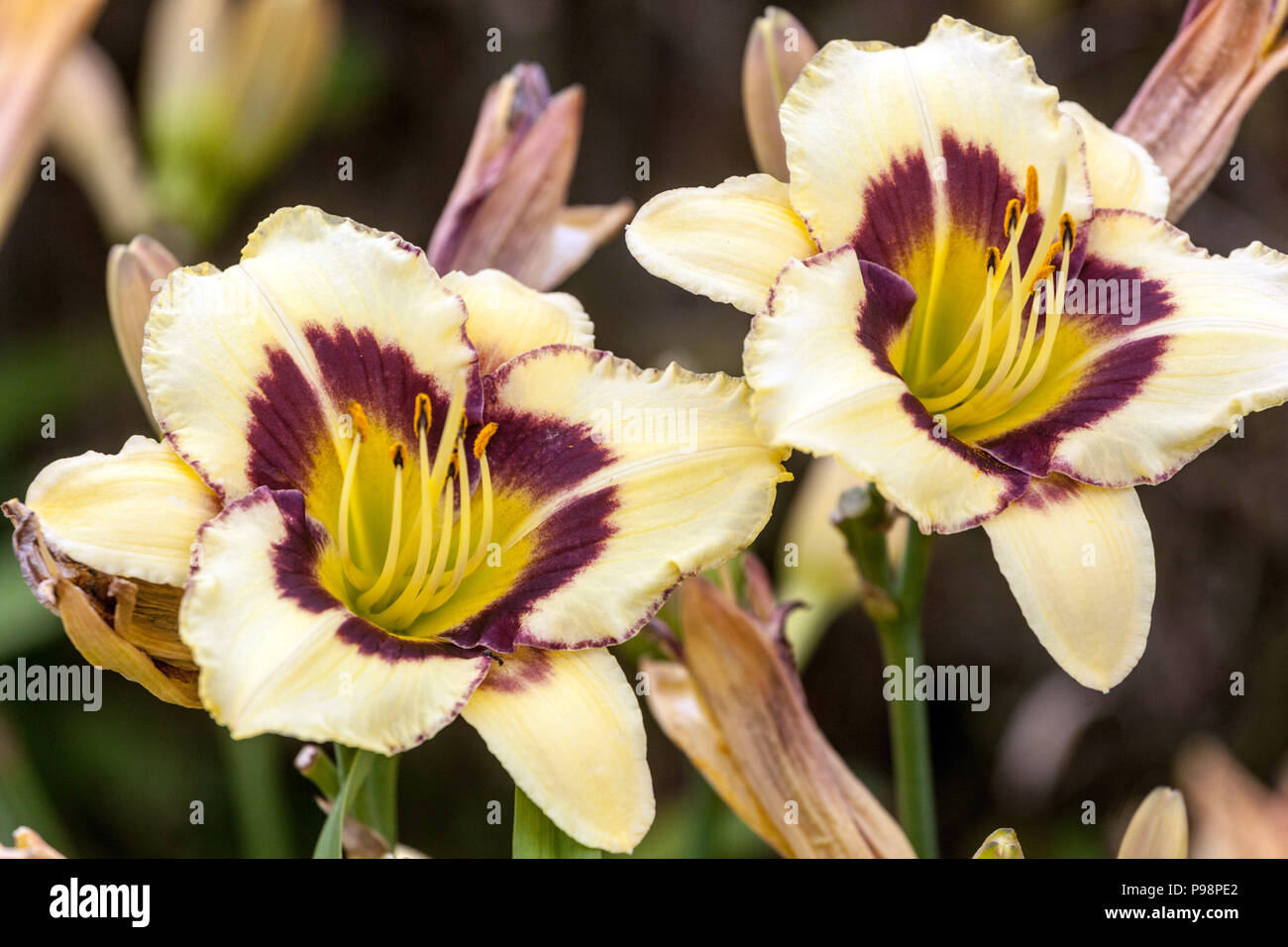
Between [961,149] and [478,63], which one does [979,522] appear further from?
[478,63]

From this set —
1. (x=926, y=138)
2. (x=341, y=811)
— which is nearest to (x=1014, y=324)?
(x=926, y=138)

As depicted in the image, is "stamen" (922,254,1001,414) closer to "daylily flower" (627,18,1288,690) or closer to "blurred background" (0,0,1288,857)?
"daylily flower" (627,18,1288,690)

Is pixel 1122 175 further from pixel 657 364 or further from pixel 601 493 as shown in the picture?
pixel 657 364

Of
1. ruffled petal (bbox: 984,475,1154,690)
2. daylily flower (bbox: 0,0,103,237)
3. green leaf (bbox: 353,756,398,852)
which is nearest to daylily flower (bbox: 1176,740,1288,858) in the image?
ruffled petal (bbox: 984,475,1154,690)

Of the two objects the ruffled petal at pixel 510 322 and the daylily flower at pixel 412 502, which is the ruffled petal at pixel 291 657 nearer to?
the daylily flower at pixel 412 502

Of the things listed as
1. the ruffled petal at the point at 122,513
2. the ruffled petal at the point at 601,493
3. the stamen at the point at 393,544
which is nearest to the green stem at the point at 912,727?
the ruffled petal at the point at 601,493
